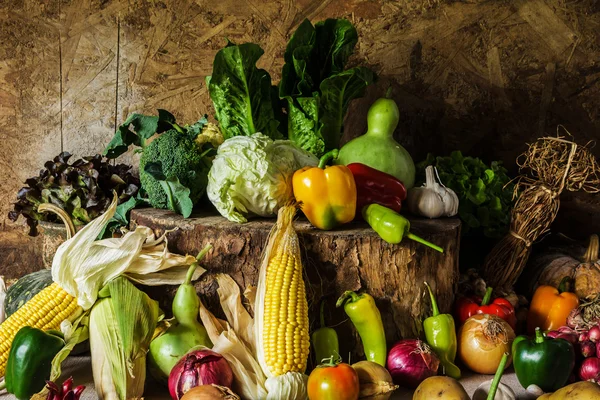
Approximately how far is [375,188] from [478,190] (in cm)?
70

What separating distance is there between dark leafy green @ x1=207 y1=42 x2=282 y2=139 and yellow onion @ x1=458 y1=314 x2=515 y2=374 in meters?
1.29

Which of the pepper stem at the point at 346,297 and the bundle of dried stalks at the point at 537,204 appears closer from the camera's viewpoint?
the pepper stem at the point at 346,297

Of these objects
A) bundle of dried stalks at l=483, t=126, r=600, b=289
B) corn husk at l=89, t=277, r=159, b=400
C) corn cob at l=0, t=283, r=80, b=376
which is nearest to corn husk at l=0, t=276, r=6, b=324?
corn cob at l=0, t=283, r=80, b=376

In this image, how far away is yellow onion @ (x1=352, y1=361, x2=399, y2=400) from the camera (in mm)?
2215

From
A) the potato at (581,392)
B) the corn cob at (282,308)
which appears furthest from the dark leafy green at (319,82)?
the potato at (581,392)

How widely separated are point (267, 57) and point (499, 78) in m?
1.28

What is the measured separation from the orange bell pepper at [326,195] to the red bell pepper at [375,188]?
0.15 meters

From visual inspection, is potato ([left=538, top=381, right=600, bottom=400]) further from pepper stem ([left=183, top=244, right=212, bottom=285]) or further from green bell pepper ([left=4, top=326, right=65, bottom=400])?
green bell pepper ([left=4, top=326, right=65, bottom=400])

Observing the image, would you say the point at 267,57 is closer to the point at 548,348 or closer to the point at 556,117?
the point at 556,117

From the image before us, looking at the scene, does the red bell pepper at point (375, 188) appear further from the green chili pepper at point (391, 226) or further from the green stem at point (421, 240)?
the green stem at point (421, 240)

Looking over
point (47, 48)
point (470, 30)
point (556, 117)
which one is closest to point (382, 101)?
point (470, 30)

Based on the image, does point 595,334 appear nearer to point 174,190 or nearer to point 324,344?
point 324,344

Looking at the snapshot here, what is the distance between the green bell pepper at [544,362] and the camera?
2334 millimetres

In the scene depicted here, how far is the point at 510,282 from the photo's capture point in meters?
3.15
